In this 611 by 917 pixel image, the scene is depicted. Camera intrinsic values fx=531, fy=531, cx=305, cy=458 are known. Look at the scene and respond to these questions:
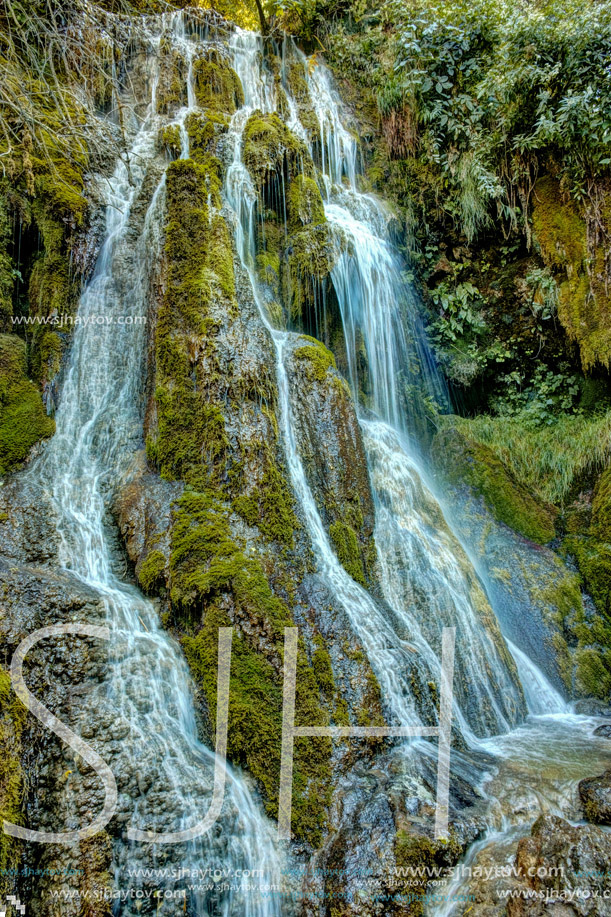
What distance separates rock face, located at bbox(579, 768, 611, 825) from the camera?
3570mm

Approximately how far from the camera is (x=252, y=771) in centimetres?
383

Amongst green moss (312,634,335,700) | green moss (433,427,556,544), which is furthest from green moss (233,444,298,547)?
green moss (433,427,556,544)

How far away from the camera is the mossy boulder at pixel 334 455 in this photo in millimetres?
5781

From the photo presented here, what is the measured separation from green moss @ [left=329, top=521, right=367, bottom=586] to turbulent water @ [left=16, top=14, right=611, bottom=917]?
14 centimetres

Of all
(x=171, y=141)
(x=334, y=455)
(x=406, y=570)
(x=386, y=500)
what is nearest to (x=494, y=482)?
(x=386, y=500)

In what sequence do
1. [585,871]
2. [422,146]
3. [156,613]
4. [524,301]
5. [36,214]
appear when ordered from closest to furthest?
[585,871]
[156,613]
[36,214]
[524,301]
[422,146]

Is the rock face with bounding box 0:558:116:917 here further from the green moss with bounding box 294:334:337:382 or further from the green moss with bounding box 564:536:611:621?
the green moss with bounding box 564:536:611:621

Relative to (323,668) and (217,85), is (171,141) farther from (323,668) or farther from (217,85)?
(323,668)

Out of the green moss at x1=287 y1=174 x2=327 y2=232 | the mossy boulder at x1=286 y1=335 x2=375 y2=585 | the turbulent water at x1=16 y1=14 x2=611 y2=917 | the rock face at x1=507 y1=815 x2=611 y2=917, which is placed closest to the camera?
the rock face at x1=507 y1=815 x2=611 y2=917

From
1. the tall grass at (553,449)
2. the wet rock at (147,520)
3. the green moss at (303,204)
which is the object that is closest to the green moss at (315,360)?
the wet rock at (147,520)

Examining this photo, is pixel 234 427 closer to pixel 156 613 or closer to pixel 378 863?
pixel 156 613

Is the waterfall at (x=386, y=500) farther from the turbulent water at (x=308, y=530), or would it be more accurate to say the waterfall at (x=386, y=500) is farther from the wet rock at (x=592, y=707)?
the wet rock at (x=592, y=707)

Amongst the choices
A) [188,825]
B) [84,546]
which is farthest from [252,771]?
[84,546]

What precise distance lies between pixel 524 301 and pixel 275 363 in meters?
5.20
